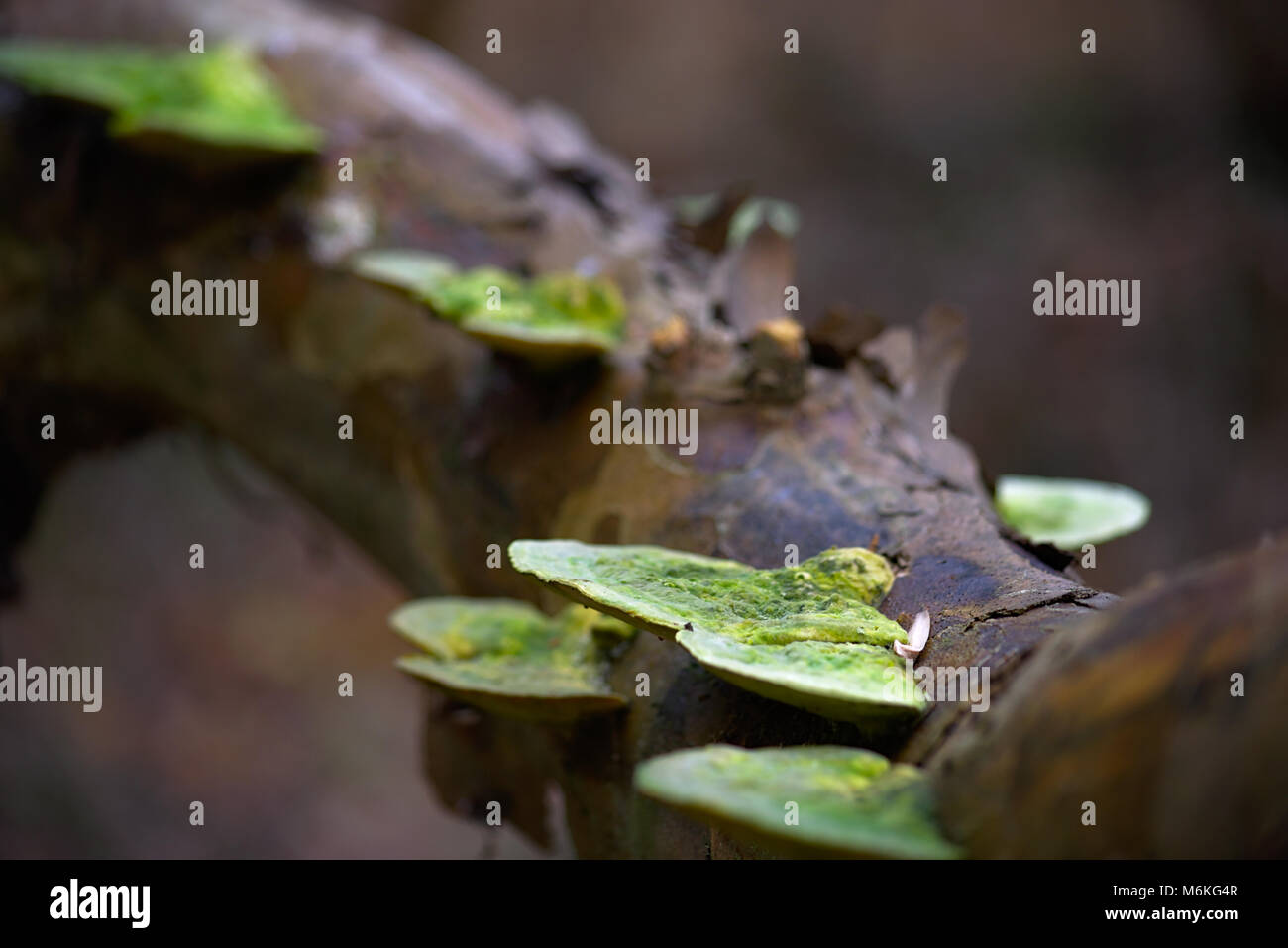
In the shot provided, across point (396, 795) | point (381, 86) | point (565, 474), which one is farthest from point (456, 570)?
point (396, 795)

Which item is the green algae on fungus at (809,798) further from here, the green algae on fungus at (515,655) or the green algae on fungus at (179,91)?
the green algae on fungus at (179,91)

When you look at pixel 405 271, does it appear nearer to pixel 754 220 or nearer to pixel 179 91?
pixel 754 220

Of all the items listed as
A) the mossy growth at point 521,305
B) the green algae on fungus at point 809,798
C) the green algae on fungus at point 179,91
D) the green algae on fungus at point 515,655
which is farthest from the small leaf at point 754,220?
the green algae on fungus at point 809,798

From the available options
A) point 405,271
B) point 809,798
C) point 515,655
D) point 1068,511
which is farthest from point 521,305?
point 809,798

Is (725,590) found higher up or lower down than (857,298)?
lower down

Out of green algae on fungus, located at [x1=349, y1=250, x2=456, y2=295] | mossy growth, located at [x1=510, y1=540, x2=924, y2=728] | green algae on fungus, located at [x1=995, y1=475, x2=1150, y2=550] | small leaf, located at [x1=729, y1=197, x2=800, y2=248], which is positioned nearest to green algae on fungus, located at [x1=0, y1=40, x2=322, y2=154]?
green algae on fungus, located at [x1=349, y1=250, x2=456, y2=295]
